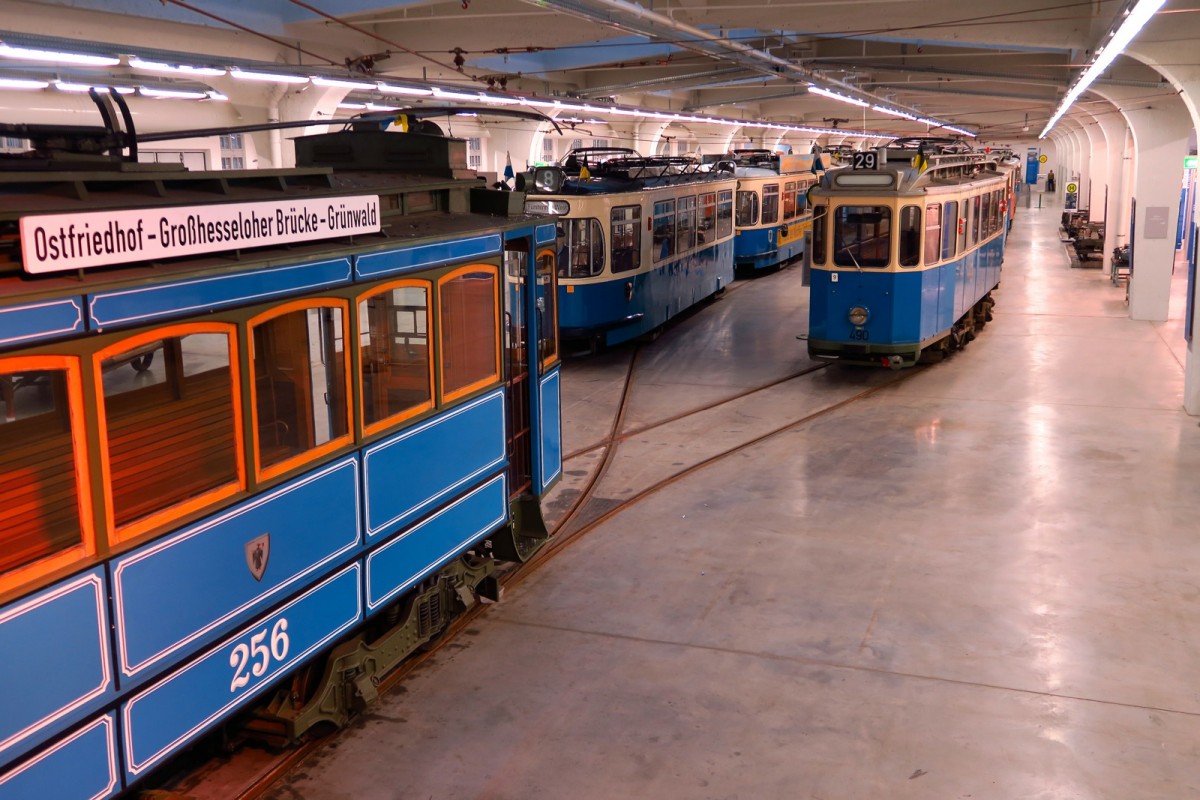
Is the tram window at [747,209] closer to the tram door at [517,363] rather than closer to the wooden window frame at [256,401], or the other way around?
the tram door at [517,363]

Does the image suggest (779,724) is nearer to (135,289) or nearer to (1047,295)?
(135,289)

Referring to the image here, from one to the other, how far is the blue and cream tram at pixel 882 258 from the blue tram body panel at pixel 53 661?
1194 cm

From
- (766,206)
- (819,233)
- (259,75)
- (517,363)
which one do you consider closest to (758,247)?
(766,206)

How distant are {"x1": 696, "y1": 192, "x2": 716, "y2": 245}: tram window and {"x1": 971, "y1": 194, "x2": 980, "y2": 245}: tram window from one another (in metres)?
4.95

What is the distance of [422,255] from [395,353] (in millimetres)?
583

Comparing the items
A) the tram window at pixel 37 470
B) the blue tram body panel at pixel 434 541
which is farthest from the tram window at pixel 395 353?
the tram window at pixel 37 470

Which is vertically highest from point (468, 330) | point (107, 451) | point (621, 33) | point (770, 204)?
point (621, 33)

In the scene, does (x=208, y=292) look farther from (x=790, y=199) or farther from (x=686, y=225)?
(x=790, y=199)

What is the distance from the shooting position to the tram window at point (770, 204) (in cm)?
2667

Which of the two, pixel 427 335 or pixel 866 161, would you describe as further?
pixel 866 161

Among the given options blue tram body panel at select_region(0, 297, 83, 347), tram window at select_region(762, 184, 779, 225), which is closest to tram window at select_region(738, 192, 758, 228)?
tram window at select_region(762, 184, 779, 225)

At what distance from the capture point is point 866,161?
1556 cm

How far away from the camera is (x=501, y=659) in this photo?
6.98m

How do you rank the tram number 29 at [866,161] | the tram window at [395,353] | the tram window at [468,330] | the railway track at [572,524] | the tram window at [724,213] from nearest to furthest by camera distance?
the railway track at [572,524] → the tram window at [395,353] → the tram window at [468,330] → the tram number 29 at [866,161] → the tram window at [724,213]
